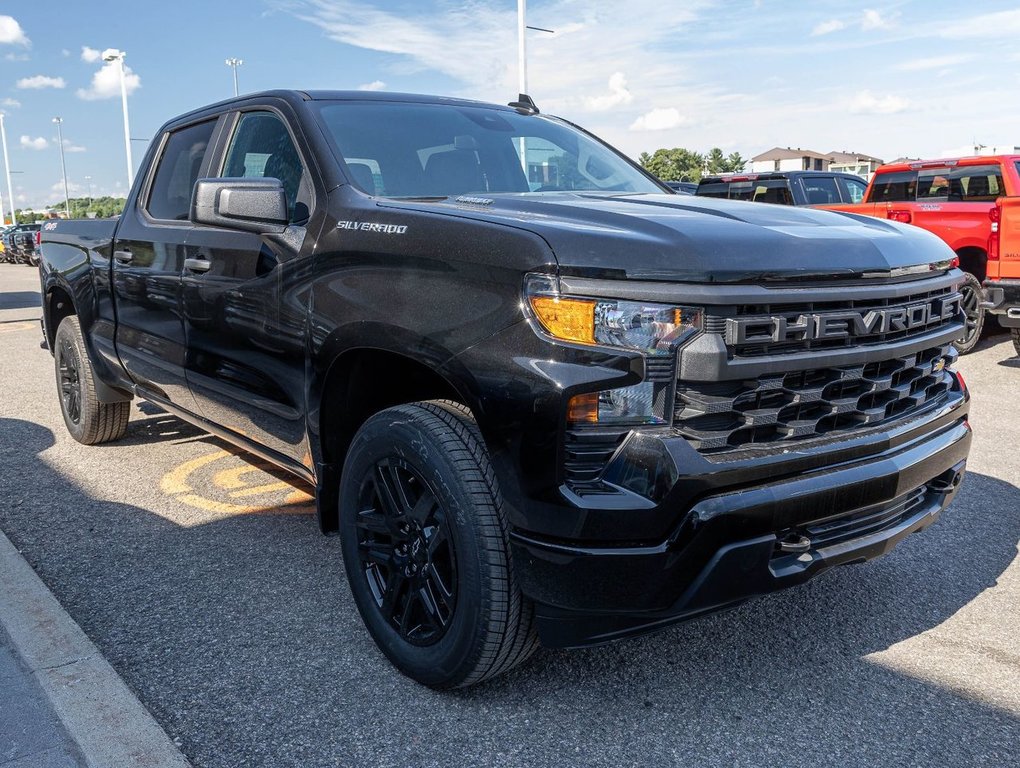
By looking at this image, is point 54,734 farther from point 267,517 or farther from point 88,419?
point 88,419

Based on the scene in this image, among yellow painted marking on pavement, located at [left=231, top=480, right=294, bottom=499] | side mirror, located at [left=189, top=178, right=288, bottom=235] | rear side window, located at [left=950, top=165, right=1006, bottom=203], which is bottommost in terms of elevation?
yellow painted marking on pavement, located at [left=231, top=480, right=294, bottom=499]

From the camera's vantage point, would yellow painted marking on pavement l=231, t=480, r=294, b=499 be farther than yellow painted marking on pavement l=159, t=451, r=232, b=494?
No

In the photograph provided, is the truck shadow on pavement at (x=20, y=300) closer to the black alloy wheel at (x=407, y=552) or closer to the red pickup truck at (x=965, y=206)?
the red pickup truck at (x=965, y=206)

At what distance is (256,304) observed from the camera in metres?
3.24

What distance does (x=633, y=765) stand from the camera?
91.5 inches

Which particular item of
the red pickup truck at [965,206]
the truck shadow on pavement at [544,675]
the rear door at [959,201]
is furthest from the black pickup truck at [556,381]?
the rear door at [959,201]

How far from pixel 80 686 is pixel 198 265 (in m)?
1.69

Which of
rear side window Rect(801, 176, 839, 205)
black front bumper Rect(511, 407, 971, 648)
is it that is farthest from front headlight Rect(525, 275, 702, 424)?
rear side window Rect(801, 176, 839, 205)

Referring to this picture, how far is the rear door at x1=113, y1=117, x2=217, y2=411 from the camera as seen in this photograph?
3.95 m

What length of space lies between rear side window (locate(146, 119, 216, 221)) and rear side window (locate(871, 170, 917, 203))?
8.26m

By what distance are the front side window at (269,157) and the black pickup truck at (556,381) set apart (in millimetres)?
18

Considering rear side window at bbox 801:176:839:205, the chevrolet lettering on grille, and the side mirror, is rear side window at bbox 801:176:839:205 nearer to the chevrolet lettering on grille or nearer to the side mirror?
the chevrolet lettering on grille

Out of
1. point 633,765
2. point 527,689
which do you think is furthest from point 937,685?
point 527,689

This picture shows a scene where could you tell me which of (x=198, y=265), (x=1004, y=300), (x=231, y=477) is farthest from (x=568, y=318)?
(x=1004, y=300)
